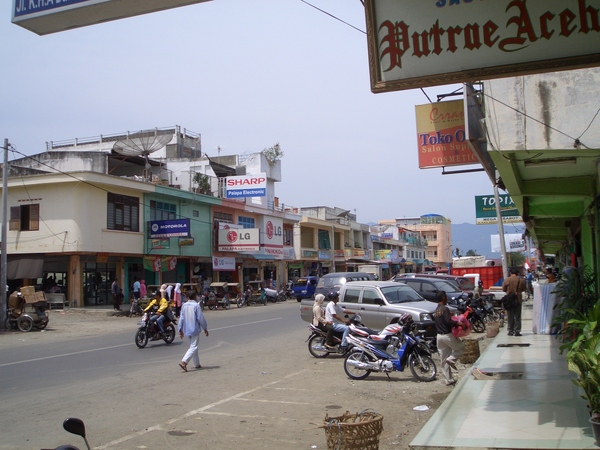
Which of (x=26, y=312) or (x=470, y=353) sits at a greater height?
(x=26, y=312)

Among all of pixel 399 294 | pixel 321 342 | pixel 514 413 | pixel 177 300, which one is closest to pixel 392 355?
pixel 321 342

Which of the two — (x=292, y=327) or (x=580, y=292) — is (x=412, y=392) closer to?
(x=580, y=292)

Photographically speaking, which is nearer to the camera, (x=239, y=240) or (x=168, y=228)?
(x=168, y=228)

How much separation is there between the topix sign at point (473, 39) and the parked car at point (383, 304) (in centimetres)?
1018

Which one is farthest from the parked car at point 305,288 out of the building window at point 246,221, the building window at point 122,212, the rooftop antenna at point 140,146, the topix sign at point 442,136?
the topix sign at point 442,136

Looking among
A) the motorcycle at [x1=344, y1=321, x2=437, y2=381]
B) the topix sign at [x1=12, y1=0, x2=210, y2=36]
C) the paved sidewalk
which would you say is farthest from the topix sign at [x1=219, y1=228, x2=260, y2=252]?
the topix sign at [x1=12, y1=0, x2=210, y2=36]

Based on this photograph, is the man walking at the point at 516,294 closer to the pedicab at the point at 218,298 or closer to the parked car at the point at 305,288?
the pedicab at the point at 218,298

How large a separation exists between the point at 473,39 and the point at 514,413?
15.8ft

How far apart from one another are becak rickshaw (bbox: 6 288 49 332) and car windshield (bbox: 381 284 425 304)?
13.9 metres

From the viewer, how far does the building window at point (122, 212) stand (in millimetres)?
32188

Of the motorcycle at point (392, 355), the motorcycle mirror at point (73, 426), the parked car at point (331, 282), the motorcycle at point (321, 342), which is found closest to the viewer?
the motorcycle mirror at point (73, 426)

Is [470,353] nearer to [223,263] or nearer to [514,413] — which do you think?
[514,413]

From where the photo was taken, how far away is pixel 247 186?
1785 inches

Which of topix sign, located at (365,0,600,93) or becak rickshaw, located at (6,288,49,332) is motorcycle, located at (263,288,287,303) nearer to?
becak rickshaw, located at (6,288,49,332)
